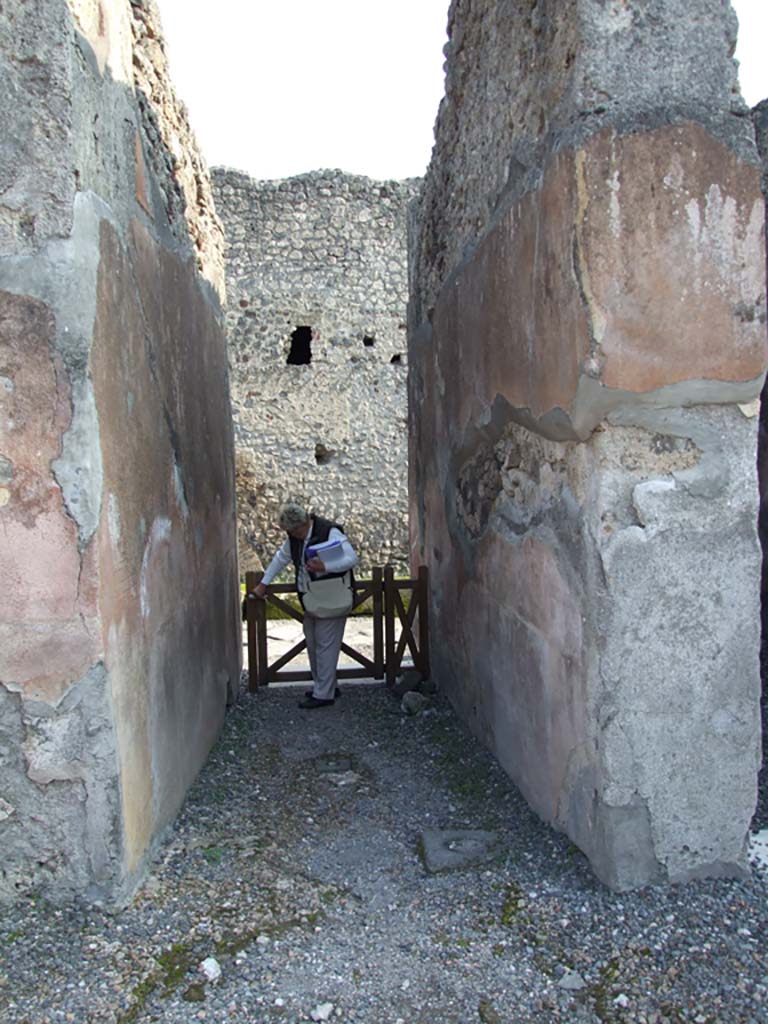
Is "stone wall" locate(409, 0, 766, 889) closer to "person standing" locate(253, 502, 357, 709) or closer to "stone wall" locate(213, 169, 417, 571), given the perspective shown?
"person standing" locate(253, 502, 357, 709)

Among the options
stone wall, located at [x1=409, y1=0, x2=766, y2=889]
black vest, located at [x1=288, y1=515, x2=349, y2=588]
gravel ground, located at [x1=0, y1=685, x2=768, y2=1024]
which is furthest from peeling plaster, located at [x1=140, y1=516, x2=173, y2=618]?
black vest, located at [x1=288, y1=515, x2=349, y2=588]

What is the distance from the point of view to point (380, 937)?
2332mm

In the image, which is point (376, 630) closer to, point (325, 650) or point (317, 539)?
point (325, 650)

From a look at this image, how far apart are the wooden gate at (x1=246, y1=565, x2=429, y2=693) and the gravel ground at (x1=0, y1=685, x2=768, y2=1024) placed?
6.58 ft

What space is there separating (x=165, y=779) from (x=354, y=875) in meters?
0.75

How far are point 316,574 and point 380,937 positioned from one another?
255cm

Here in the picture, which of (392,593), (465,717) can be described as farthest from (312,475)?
(465,717)

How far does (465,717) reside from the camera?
4168mm

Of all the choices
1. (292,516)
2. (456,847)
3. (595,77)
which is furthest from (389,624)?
(595,77)

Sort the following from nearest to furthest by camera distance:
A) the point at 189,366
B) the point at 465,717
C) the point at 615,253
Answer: the point at 615,253 → the point at 189,366 → the point at 465,717

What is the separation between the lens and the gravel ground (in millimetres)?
2023

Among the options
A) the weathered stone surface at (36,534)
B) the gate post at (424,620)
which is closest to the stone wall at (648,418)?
the weathered stone surface at (36,534)

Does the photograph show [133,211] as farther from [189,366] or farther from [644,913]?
[644,913]

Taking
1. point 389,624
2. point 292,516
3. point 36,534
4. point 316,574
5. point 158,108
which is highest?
point 158,108
